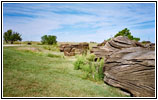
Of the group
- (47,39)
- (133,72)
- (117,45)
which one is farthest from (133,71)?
(47,39)

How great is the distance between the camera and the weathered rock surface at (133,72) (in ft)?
11.9

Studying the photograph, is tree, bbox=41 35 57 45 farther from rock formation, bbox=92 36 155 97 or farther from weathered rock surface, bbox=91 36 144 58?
rock formation, bbox=92 36 155 97

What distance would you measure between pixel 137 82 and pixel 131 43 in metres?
4.38

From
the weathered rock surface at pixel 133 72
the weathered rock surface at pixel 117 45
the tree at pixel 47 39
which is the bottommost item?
the weathered rock surface at pixel 133 72

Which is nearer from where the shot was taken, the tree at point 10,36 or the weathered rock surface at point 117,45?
the weathered rock surface at point 117,45

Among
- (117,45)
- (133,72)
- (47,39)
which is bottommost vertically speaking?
(133,72)

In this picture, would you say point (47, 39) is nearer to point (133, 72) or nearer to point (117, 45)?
point (117, 45)

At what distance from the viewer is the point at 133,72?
3.96 m

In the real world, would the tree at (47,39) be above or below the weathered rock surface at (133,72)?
above

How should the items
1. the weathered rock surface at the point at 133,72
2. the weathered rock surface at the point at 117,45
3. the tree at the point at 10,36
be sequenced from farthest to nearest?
the tree at the point at 10,36
the weathered rock surface at the point at 117,45
the weathered rock surface at the point at 133,72

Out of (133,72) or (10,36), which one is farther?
(10,36)

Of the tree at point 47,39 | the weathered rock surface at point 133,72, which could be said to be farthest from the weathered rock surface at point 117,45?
the tree at point 47,39

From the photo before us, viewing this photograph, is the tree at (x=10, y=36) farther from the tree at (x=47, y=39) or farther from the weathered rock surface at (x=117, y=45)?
the weathered rock surface at (x=117, y=45)

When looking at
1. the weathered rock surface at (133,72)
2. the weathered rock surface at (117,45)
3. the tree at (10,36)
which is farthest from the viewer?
the tree at (10,36)
